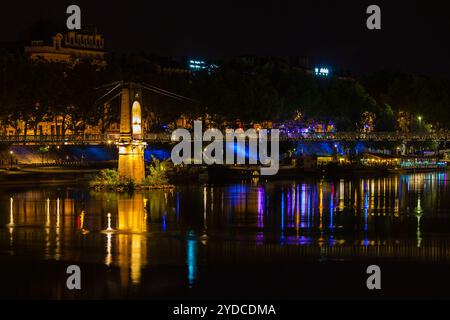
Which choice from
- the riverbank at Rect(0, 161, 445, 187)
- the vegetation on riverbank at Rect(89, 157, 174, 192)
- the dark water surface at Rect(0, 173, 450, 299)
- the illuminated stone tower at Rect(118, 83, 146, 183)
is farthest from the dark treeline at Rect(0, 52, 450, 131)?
the dark water surface at Rect(0, 173, 450, 299)

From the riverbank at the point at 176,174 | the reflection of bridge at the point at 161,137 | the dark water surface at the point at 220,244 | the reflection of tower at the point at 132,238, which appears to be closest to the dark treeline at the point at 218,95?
the reflection of bridge at the point at 161,137

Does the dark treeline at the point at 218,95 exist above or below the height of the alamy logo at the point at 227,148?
above

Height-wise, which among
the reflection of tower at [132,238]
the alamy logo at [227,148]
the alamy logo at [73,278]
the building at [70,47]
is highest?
the building at [70,47]

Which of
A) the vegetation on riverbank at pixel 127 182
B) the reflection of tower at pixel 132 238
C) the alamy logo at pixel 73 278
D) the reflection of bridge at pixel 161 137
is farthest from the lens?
the reflection of bridge at pixel 161 137

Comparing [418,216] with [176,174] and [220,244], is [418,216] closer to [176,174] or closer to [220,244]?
[220,244]

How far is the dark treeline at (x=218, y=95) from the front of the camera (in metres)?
94.2

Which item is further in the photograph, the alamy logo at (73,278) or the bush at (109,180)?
the bush at (109,180)

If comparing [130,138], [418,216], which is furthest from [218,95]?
[418,216]

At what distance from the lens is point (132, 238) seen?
4238 cm

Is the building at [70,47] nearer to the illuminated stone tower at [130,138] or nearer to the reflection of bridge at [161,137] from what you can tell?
the reflection of bridge at [161,137]

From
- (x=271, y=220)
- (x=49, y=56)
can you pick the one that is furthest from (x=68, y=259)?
(x=49, y=56)

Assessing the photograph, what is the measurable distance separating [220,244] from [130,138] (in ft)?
94.7

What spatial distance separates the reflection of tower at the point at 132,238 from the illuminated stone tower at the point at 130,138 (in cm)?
754
